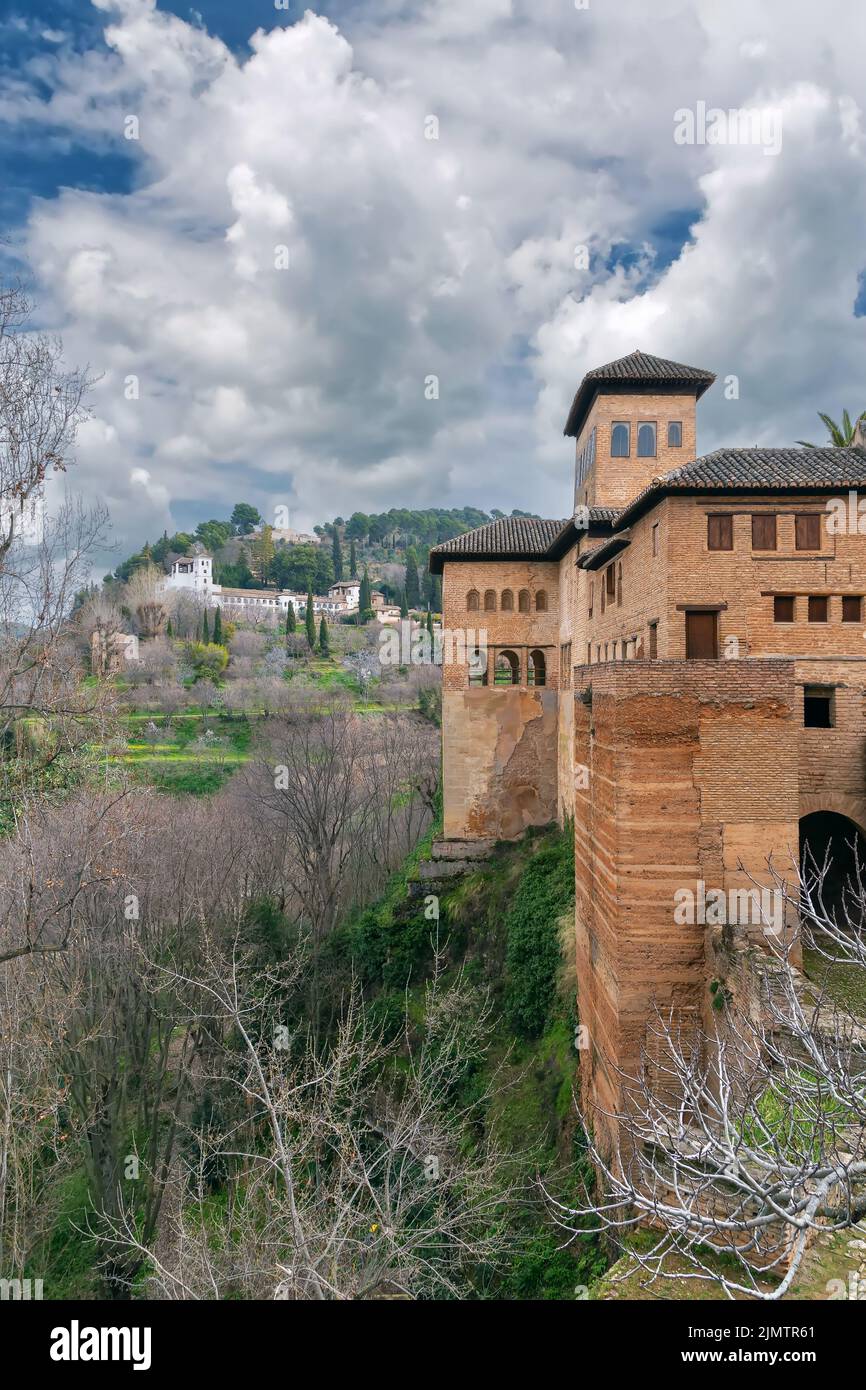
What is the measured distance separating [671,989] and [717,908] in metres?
1.18

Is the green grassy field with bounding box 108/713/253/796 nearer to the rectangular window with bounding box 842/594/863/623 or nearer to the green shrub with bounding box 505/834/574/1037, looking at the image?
→ the green shrub with bounding box 505/834/574/1037

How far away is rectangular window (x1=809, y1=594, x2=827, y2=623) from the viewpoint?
14.2 m

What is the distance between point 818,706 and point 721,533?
12.3 ft

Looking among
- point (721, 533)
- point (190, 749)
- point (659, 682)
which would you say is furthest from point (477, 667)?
point (190, 749)

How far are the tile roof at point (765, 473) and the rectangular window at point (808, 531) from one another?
1.70ft

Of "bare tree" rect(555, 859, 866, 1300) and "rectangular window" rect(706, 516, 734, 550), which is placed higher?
"rectangular window" rect(706, 516, 734, 550)

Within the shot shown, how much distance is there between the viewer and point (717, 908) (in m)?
9.30

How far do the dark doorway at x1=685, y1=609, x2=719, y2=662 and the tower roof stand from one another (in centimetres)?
867

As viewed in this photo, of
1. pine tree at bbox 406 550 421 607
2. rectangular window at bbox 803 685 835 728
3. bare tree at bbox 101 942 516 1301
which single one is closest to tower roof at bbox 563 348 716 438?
rectangular window at bbox 803 685 835 728

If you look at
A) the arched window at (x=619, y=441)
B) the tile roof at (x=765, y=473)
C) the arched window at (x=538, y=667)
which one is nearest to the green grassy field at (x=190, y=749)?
the arched window at (x=538, y=667)

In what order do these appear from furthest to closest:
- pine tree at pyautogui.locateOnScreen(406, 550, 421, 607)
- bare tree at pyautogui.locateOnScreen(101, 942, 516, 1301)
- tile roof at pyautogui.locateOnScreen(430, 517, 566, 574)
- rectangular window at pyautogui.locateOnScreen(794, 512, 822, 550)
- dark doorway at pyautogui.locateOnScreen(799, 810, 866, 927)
Answer: pine tree at pyautogui.locateOnScreen(406, 550, 421, 607)
tile roof at pyautogui.locateOnScreen(430, 517, 566, 574)
rectangular window at pyautogui.locateOnScreen(794, 512, 822, 550)
dark doorway at pyautogui.locateOnScreen(799, 810, 866, 927)
bare tree at pyautogui.locateOnScreen(101, 942, 516, 1301)

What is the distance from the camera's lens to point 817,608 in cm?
1418
